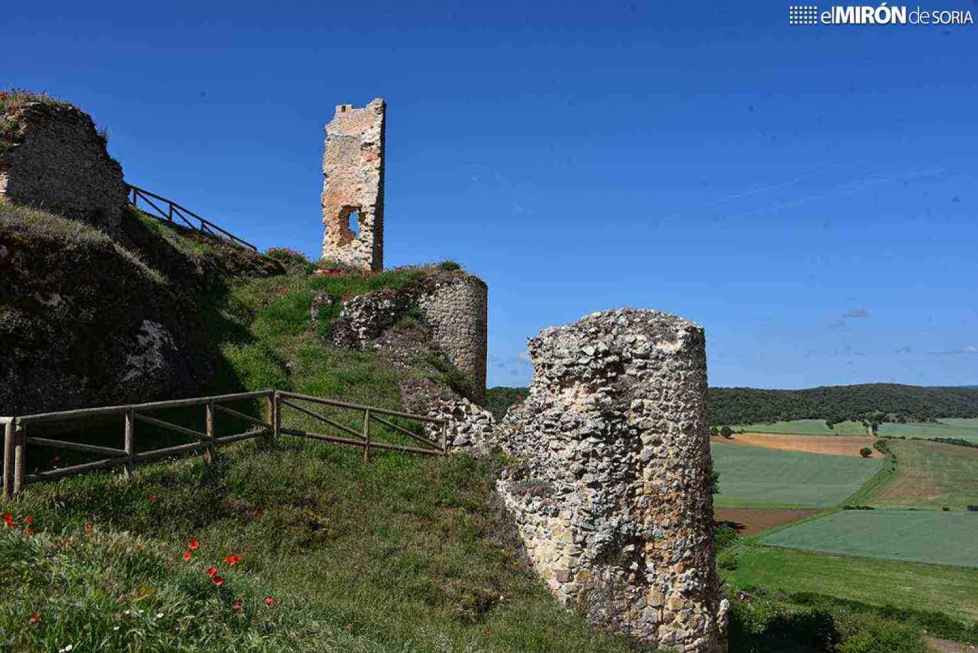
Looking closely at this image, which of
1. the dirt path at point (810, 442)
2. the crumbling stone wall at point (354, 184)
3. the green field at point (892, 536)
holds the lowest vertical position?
the green field at point (892, 536)

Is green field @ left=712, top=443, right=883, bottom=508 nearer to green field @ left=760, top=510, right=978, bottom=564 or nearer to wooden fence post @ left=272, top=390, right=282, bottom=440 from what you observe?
green field @ left=760, top=510, right=978, bottom=564

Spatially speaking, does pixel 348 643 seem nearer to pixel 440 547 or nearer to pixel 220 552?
pixel 220 552

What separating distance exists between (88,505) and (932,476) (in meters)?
62.0

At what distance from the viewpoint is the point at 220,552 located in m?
8.26

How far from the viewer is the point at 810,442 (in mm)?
67062

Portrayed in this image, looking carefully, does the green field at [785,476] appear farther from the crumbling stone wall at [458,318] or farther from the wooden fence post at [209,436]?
the wooden fence post at [209,436]

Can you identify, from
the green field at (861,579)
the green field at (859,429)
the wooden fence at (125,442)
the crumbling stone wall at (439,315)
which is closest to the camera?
the wooden fence at (125,442)

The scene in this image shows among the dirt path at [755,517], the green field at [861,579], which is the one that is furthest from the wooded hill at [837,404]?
the green field at [861,579]

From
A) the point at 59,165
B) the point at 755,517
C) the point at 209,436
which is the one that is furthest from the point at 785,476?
the point at 59,165

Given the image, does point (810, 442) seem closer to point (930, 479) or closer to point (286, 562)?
point (930, 479)

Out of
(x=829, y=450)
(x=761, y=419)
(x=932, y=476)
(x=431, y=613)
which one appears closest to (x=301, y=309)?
(x=431, y=613)

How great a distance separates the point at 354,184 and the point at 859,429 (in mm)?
71716

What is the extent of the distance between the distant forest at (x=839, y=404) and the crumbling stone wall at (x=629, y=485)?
75261mm

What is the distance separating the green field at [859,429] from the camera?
7512cm
